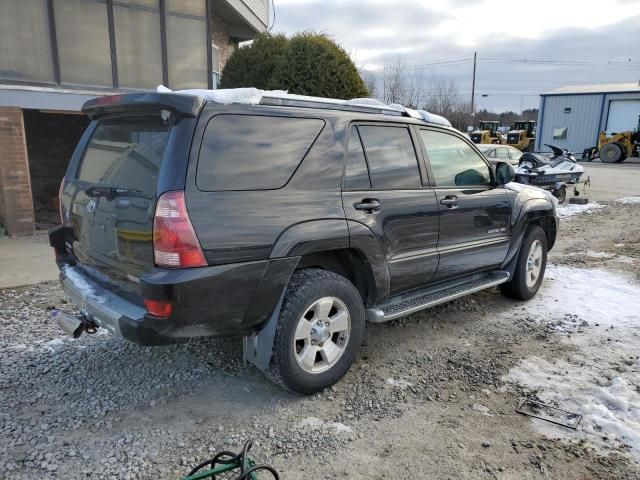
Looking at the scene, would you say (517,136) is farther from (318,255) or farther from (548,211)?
(318,255)

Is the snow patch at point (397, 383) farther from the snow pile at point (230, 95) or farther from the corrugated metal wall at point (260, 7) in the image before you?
the corrugated metal wall at point (260, 7)

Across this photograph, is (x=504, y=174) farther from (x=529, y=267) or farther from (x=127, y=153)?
(x=127, y=153)

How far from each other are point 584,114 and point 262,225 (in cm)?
3683

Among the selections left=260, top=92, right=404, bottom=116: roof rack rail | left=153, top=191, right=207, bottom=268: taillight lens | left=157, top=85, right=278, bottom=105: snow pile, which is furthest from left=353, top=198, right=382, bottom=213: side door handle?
left=153, top=191, right=207, bottom=268: taillight lens

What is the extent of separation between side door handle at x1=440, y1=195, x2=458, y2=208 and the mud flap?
5.81 feet

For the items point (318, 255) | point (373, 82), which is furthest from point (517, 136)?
point (318, 255)

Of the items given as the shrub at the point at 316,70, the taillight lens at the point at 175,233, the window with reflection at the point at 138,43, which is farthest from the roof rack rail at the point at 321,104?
the window with reflection at the point at 138,43

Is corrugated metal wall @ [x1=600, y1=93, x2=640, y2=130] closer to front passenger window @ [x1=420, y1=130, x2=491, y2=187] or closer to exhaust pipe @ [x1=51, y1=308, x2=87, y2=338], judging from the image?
front passenger window @ [x1=420, y1=130, x2=491, y2=187]

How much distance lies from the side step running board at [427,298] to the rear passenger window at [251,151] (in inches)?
51.4

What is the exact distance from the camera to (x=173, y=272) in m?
2.69

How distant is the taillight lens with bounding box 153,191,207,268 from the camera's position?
2.67 metres

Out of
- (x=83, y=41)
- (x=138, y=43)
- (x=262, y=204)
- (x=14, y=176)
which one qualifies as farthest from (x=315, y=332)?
(x=138, y=43)

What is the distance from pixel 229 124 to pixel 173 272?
0.93 meters

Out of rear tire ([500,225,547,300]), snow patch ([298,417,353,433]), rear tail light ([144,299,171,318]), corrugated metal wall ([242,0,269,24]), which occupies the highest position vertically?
corrugated metal wall ([242,0,269,24])
